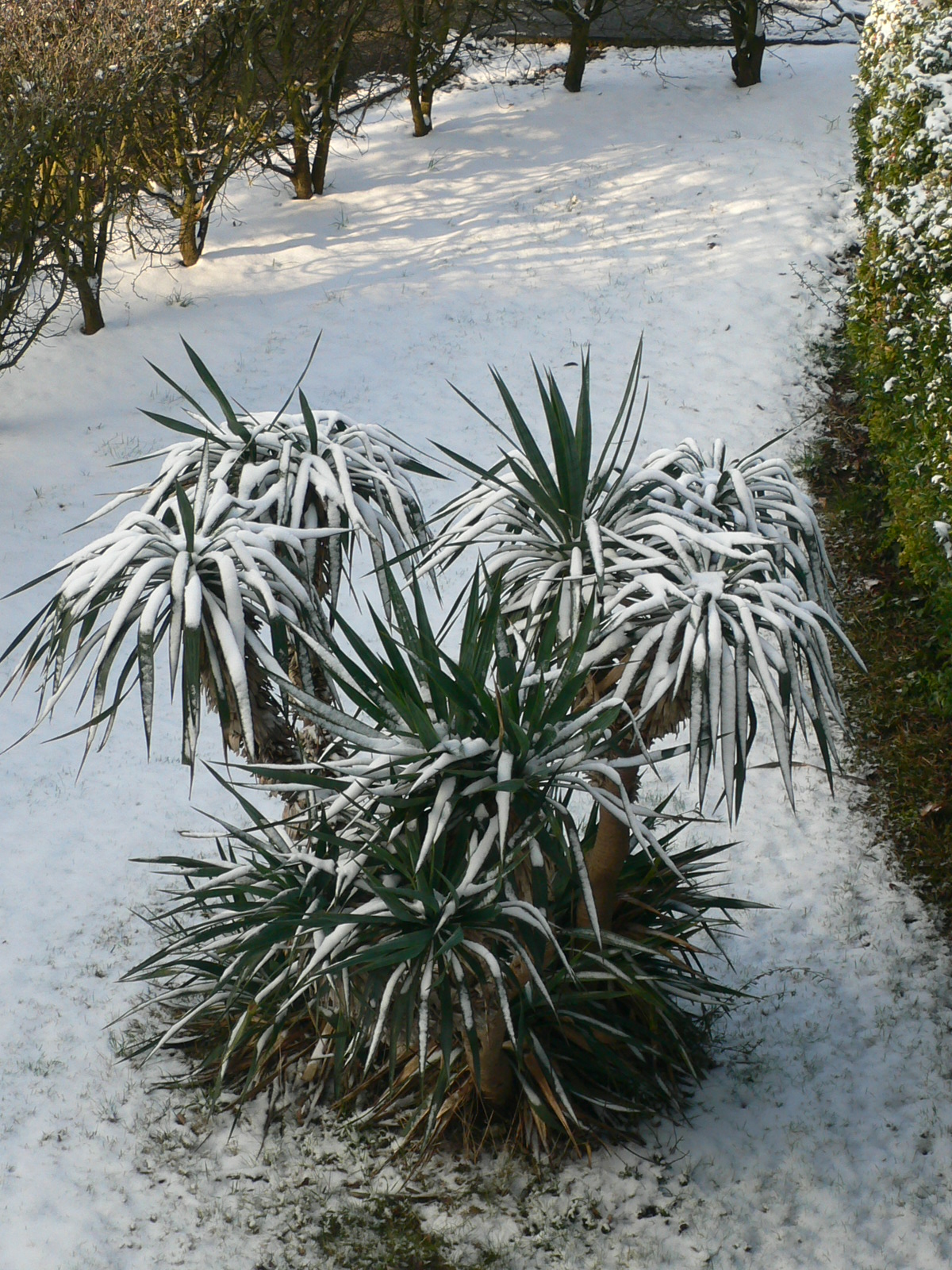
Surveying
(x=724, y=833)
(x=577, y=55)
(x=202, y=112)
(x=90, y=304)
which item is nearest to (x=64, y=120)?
(x=90, y=304)

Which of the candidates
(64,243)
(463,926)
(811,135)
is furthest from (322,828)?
(811,135)

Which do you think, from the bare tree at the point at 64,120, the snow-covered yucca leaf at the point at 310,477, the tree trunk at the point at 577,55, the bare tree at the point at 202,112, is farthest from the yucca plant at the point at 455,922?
the tree trunk at the point at 577,55

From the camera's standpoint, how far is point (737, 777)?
9.37 ft

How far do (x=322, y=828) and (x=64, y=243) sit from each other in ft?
21.9

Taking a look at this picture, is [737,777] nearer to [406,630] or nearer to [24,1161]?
[406,630]

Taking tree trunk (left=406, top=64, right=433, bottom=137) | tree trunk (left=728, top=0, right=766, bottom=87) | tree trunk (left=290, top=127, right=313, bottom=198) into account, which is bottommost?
tree trunk (left=290, top=127, right=313, bottom=198)

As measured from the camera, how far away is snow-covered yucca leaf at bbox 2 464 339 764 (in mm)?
3025

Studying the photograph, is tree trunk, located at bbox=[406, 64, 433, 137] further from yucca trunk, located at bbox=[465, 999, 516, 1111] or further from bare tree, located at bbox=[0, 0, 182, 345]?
yucca trunk, located at bbox=[465, 999, 516, 1111]

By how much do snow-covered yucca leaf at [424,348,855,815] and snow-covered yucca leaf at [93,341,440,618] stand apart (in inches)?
13.2

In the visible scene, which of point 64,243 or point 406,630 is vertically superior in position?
point 64,243

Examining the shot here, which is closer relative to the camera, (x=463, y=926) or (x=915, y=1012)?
(x=463, y=926)

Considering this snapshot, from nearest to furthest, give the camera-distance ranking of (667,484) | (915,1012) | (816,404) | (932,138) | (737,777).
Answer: (737,777), (667,484), (915,1012), (932,138), (816,404)

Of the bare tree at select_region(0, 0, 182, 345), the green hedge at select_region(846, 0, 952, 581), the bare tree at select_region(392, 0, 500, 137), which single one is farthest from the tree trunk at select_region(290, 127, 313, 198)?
the green hedge at select_region(846, 0, 952, 581)

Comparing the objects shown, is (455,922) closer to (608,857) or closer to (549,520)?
(608,857)
